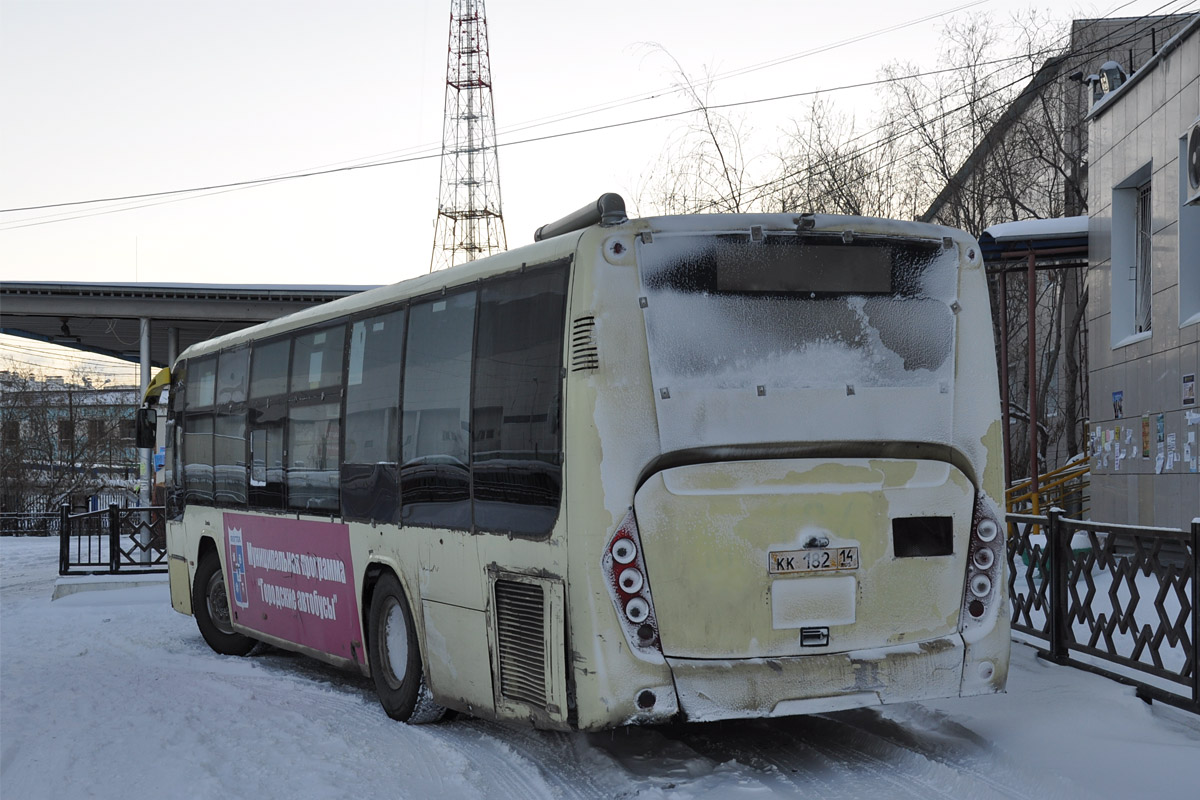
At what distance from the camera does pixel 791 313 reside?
21.5 ft

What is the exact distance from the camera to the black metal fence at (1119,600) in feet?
25.0

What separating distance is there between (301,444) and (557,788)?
4763 millimetres

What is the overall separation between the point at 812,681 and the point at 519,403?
2231mm

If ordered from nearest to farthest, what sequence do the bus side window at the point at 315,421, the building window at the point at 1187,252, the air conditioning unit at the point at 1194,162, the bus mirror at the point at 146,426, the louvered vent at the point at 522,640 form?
the louvered vent at the point at 522,640 < the bus side window at the point at 315,421 < the air conditioning unit at the point at 1194,162 < the building window at the point at 1187,252 < the bus mirror at the point at 146,426

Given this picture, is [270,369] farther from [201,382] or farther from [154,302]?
[154,302]

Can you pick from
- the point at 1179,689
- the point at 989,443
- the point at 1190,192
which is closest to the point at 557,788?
the point at 989,443

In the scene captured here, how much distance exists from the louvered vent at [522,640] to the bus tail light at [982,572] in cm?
233

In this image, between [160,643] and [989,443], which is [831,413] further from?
[160,643]

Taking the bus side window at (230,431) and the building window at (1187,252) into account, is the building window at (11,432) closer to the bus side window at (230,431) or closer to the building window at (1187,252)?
the bus side window at (230,431)

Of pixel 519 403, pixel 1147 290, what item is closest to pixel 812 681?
pixel 519 403

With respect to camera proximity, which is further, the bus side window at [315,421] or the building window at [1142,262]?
the building window at [1142,262]

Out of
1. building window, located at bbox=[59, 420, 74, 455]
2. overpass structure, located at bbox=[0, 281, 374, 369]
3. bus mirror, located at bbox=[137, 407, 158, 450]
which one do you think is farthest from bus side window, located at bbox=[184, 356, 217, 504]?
building window, located at bbox=[59, 420, 74, 455]

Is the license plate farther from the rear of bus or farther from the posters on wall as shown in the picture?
the posters on wall

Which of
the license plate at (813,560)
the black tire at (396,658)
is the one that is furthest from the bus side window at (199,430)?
the license plate at (813,560)
